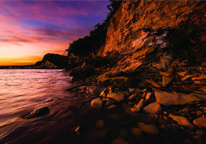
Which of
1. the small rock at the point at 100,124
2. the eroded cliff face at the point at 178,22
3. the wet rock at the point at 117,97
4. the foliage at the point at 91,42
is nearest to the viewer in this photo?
the small rock at the point at 100,124

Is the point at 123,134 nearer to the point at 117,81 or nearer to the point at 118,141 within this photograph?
the point at 118,141

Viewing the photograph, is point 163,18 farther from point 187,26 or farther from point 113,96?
point 113,96

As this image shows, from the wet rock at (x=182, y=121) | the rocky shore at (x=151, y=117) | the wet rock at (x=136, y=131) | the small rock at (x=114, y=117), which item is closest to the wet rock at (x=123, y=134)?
the rocky shore at (x=151, y=117)

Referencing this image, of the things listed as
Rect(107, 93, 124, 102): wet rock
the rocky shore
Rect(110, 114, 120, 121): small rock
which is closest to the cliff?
Rect(107, 93, 124, 102): wet rock

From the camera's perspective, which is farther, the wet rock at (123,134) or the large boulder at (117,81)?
the large boulder at (117,81)

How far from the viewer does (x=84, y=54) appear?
114ft

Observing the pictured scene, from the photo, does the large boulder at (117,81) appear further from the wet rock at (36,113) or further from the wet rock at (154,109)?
the wet rock at (36,113)

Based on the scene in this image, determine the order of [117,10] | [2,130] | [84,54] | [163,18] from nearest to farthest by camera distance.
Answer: [2,130] < [163,18] < [117,10] < [84,54]

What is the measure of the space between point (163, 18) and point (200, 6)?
8.00 feet

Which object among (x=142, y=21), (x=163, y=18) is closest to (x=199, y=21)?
(x=163, y=18)

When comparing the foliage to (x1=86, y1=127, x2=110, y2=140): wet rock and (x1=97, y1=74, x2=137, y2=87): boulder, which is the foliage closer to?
(x1=97, y1=74, x2=137, y2=87): boulder

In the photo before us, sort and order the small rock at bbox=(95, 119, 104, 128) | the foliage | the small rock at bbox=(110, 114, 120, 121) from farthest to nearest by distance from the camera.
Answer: the foliage
the small rock at bbox=(110, 114, 120, 121)
the small rock at bbox=(95, 119, 104, 128)

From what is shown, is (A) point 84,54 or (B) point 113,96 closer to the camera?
(B) point 113,96

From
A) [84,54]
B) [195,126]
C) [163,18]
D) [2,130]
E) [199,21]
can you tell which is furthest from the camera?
[84,54]
